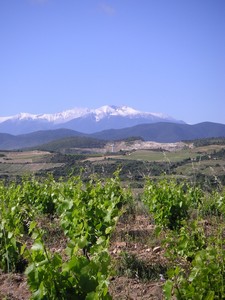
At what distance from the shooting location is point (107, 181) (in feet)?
31.2

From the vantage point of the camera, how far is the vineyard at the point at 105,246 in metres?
3.34

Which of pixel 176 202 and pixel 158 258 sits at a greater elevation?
pixel 176 202

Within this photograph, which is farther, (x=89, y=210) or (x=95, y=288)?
(x=89, y=210)

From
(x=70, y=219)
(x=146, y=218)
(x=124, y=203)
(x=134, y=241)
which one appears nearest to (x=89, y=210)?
(x=70, y=219)

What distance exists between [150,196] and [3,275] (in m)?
3.91

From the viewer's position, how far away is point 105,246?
372 cm

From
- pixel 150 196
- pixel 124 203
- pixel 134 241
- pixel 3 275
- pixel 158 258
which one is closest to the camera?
pixel 3 275

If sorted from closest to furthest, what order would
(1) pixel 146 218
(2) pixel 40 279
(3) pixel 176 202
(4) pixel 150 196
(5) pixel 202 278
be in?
(5) pixel 202 278 < (2) pixel 40 279 < (3) pixel 176 202 < (4) pixel 150 196 < (1) pixel 146 218

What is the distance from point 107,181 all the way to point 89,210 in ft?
12.1

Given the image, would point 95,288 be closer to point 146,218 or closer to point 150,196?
point 150,196

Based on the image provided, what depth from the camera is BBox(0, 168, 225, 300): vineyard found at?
334cm

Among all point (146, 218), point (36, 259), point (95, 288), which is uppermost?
point (36, 259)

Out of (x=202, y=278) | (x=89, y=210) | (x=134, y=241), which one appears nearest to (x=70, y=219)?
(x=89, y=210)

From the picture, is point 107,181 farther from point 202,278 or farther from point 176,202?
point 202,278
